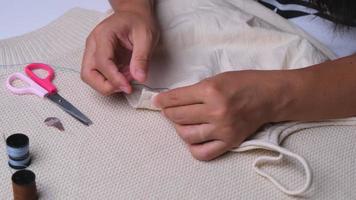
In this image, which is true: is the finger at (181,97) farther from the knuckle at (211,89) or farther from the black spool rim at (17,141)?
the black spool rim at (17,141)

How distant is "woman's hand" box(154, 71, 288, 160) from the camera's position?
611mm

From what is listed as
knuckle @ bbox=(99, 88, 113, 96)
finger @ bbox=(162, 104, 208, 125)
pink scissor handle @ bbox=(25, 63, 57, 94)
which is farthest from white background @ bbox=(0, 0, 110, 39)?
finger @ bbox=(162, 104, 208, 125)

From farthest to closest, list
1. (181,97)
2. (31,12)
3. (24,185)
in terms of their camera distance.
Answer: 1. (31,12)
2. (181,97)
3. (24,185)

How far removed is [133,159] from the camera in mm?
616

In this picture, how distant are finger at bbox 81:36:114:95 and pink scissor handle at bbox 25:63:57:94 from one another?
46mm

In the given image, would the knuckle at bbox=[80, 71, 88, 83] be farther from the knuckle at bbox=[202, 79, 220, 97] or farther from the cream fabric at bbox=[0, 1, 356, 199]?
the knuckle at bbox=[202, 79, 220, 97]

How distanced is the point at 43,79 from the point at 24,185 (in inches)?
8.9

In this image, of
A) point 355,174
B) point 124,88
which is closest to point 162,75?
point 124,88

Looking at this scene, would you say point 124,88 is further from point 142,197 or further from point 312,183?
point 312,183

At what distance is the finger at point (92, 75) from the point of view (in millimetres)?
675

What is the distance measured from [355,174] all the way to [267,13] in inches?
10.7

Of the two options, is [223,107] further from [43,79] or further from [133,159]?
[43,79]

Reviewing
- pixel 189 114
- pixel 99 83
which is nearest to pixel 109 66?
pixel 99 83

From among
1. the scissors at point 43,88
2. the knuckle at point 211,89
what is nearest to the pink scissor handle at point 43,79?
the scissors at point 43,88
